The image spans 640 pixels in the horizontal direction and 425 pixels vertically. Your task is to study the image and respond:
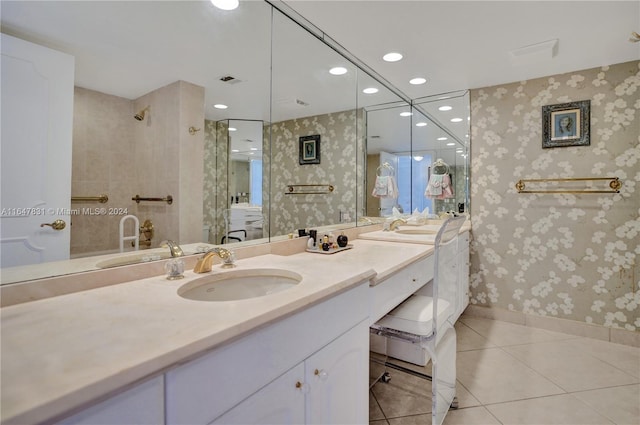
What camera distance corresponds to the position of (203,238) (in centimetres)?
137

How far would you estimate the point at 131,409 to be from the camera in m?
0.54

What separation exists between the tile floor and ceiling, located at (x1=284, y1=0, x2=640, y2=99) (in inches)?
86.4

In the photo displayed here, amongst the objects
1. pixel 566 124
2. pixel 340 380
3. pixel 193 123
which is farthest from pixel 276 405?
pixel 566 124

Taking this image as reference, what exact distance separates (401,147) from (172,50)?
2.53 m

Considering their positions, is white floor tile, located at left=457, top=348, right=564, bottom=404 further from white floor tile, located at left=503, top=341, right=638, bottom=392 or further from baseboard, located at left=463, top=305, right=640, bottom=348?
baseboard, located at left=463, top=305, right=640, bottom=348

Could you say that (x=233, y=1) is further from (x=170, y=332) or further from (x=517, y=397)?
(x=517, y=397)

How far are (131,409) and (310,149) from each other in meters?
1.78

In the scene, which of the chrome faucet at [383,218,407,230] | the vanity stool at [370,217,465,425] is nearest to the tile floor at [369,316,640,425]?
the vanity stool at [370,217,465,425]

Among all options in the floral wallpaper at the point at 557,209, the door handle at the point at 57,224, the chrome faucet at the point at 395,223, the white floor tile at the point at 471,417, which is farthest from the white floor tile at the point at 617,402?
the door handle at the point at 57,224

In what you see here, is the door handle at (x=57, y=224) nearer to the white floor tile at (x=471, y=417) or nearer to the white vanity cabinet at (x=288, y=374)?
the white vanity cabinet at (x=288, y=374)

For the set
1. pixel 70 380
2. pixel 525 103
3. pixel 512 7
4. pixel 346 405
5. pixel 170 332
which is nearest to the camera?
pixel 70 380

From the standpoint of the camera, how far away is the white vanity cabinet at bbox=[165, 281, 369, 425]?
2.09 feet

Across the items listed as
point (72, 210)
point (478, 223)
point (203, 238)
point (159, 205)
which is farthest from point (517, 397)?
point (72, 210)

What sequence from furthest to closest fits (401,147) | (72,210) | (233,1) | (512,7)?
(401,147)
(512,7)
(233,1)
(72,210)
